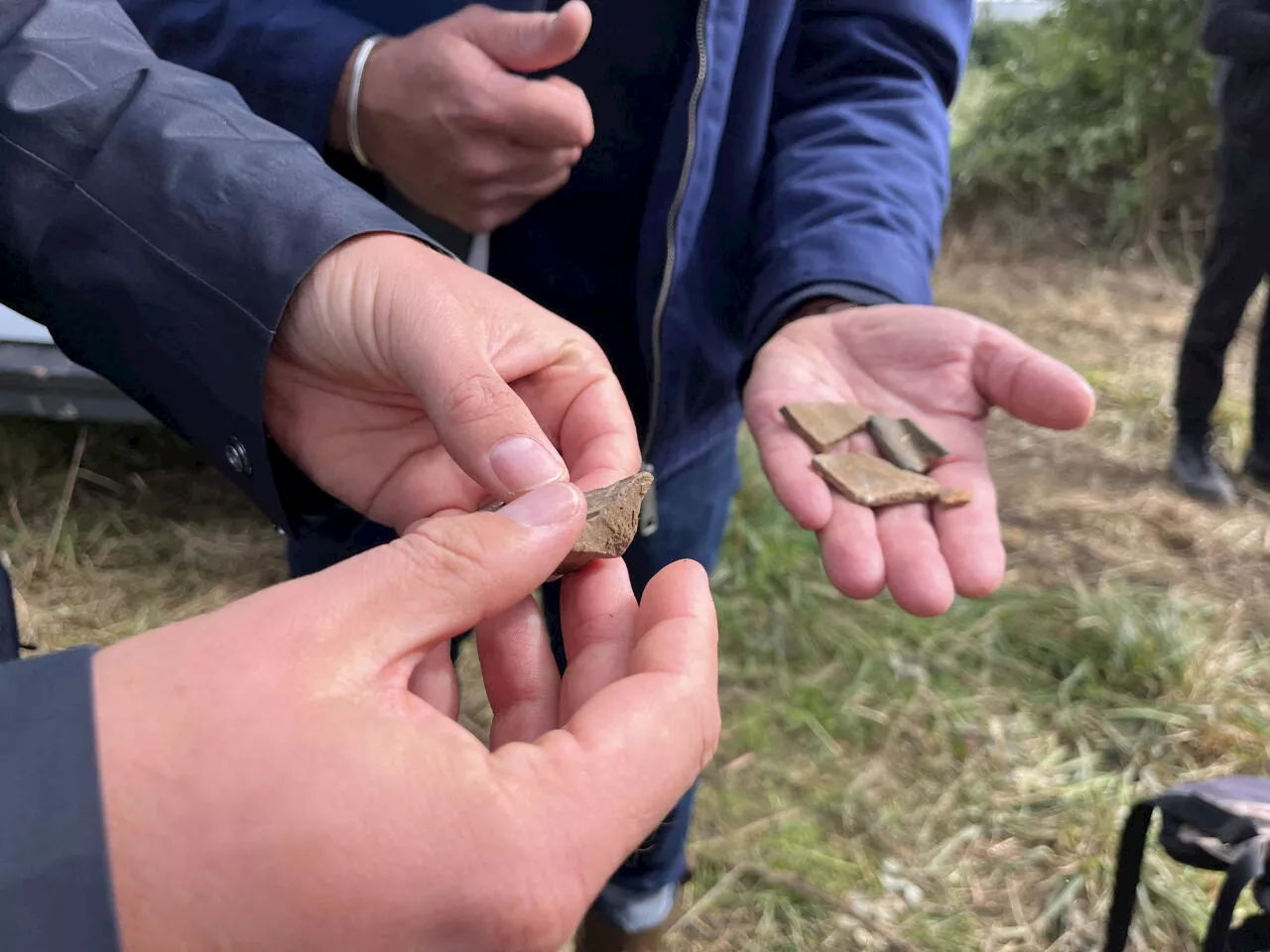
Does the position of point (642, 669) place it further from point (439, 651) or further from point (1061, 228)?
point (1061, 228)

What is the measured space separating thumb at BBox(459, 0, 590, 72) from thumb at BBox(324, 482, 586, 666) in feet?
2.77

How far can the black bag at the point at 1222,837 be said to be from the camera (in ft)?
4.55

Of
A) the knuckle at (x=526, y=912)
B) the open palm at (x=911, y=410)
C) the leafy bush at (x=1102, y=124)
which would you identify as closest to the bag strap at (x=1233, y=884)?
the open palm at (x=911, y=410)

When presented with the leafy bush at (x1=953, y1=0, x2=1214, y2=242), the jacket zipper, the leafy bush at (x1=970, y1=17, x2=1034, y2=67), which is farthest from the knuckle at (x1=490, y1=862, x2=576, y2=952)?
the leafy bush at (x1=970, y1=17, x2=1034, y2=67)

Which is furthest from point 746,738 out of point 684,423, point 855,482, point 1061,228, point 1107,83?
point 1107,83

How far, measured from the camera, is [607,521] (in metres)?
1.15

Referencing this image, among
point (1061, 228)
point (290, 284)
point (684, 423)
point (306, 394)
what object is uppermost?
point (290, 284)

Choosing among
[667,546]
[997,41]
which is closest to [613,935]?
[667,546]

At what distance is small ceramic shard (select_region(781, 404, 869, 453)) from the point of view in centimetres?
163

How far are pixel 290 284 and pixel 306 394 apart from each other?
8.8 inches

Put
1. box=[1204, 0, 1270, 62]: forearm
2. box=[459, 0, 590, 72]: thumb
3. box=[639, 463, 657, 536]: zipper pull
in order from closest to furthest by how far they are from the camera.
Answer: box=[459, 0, 590, 72]: thumb
box=[639, 463, 657, 536]: zipper pull
box=[1204, 0, 1270, 62]: forearm

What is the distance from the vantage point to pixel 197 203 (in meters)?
1.20

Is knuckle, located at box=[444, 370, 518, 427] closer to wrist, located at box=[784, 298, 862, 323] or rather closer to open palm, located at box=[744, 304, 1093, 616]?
open palm, located at box=[744, 304, 1093, 616]

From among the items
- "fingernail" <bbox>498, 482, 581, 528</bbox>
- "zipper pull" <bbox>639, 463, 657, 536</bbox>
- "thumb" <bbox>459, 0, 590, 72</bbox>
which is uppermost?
"thumb" <bbox>459, 0, 590, 72</bbox>
